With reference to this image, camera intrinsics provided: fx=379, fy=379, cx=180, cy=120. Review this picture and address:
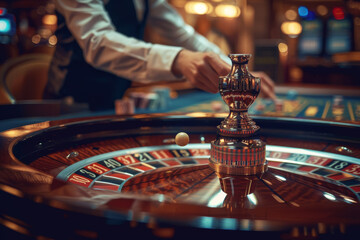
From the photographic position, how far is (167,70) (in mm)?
1983

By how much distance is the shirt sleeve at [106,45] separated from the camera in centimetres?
221

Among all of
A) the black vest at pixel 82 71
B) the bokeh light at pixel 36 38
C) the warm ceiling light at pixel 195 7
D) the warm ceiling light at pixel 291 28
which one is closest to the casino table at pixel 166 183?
the black vest at pixel 82 71

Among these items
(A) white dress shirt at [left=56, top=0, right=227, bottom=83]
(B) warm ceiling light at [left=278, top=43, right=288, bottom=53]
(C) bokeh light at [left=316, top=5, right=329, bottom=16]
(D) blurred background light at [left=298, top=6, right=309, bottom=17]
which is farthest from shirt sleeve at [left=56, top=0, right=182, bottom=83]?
(C) bokeh light at [left=316, top=5, right=329, bottom=16]

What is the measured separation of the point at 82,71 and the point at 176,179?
2.01m

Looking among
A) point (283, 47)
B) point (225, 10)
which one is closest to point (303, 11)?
point (283, 47)

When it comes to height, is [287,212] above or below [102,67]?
below

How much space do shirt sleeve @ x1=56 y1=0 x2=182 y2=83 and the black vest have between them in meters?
0.31

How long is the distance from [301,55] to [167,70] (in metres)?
16.9

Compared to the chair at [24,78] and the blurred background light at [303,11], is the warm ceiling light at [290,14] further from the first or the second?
the chair at [24,78]

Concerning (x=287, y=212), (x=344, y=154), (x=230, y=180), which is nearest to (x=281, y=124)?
(x=344, y=154)

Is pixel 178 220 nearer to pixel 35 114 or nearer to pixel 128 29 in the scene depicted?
pixel 35 114

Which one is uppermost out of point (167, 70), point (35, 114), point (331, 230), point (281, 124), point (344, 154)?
point (167, 70)

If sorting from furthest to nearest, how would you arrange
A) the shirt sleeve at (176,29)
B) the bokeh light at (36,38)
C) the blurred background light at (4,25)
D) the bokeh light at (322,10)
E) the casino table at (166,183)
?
the bokeh light at (322,10), the bokeh light at (36,38), the blurred background light at (4,25), the shirt sleeve at (176,29), the casino table at (166,183)

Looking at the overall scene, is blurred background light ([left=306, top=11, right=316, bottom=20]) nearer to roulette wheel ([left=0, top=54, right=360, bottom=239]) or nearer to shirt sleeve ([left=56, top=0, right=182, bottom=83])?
shirt sleeve ([left=56, top=0, right=182, bottom=83])
